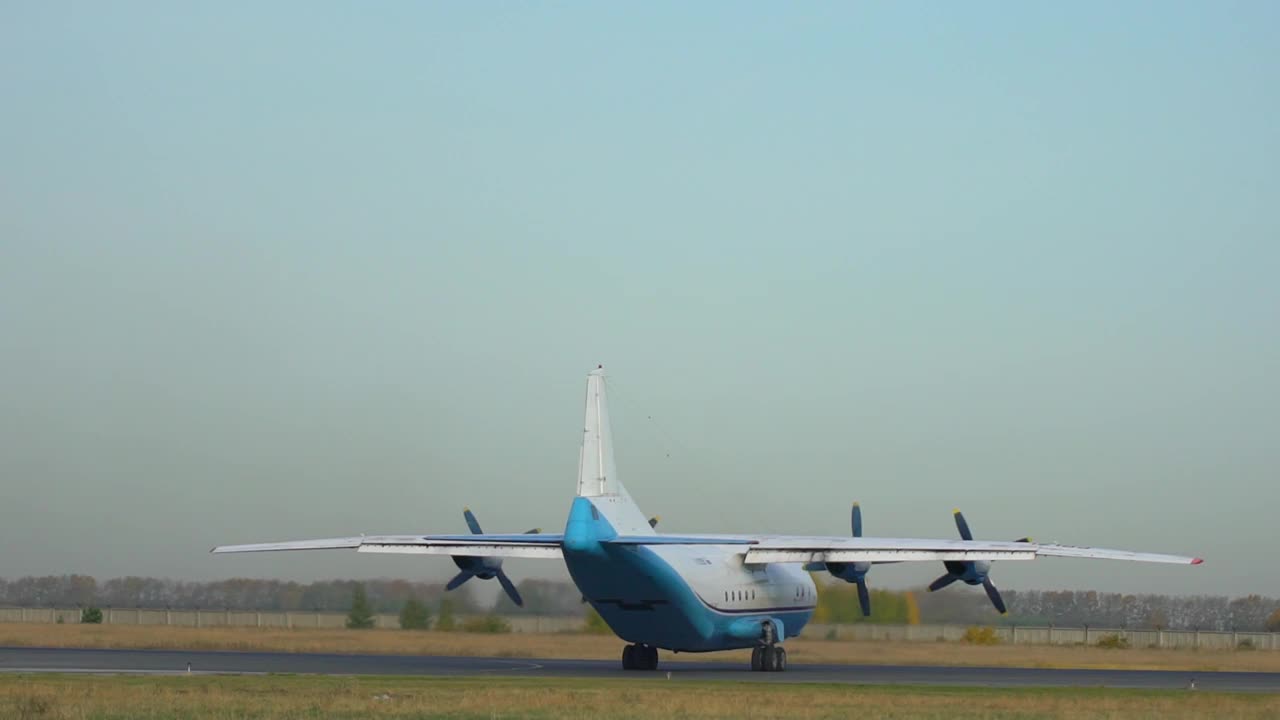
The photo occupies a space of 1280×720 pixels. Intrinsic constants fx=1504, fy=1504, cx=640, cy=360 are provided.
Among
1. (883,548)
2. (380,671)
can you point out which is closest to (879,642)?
(883,548)

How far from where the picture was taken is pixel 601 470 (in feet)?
142

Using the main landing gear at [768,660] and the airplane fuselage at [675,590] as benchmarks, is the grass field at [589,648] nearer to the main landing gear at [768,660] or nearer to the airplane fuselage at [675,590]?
the airplane fuselage at [675,590]

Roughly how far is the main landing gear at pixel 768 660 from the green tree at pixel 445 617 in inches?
595

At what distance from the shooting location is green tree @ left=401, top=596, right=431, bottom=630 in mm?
58044

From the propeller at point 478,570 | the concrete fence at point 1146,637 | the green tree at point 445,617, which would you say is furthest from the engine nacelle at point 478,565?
the concrete fence at point 1146,637

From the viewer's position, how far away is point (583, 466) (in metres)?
42.6

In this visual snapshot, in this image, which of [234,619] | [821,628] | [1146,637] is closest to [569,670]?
[821,628]

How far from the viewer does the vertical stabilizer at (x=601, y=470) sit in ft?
139

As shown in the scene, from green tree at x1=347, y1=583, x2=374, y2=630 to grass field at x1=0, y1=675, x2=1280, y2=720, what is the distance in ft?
79.9

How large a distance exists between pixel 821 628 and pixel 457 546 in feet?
61.1

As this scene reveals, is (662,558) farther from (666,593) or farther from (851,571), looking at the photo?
(851,571)

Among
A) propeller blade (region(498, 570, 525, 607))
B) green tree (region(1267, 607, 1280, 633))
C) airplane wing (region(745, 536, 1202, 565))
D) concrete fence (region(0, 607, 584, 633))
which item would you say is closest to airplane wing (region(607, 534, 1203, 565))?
airplane wing (region(745, 536, 1202, 565))

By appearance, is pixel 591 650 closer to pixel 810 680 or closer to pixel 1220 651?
pixel 810 680

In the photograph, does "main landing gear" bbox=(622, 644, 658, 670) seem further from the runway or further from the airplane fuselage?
the airplane fuselage
